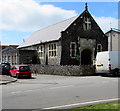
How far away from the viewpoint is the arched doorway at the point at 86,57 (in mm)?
36406

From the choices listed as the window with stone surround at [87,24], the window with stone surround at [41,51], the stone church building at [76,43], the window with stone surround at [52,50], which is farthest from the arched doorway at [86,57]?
the window with stone surround at [41,51]

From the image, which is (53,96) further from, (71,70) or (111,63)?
(71,70)

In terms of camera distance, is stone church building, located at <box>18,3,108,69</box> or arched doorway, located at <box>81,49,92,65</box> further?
arched doorway, located at <box>81,49,92,65</box>

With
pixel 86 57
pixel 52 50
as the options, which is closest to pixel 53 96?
pixel 52 50

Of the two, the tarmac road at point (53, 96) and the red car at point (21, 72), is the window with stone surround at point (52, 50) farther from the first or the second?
the tarmac road at point (53, 96)

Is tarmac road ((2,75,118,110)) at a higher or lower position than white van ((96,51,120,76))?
lower

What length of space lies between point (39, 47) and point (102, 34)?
1197cm

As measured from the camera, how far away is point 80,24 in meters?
35.5

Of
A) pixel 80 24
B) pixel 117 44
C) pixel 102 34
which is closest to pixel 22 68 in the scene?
pixel 80 24

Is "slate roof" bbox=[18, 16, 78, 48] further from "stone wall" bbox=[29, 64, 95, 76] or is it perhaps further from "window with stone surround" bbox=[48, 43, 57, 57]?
"stone wall" bbox=[29, 64, 95, 76]

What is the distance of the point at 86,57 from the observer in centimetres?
3669

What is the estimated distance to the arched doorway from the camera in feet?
119

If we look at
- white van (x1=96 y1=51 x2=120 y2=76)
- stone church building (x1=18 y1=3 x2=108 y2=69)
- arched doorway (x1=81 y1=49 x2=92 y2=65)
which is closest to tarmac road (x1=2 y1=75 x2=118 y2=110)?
white van (x1=96 y1=51 x2=120 y2=76)

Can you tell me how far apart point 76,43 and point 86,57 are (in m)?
3.22
